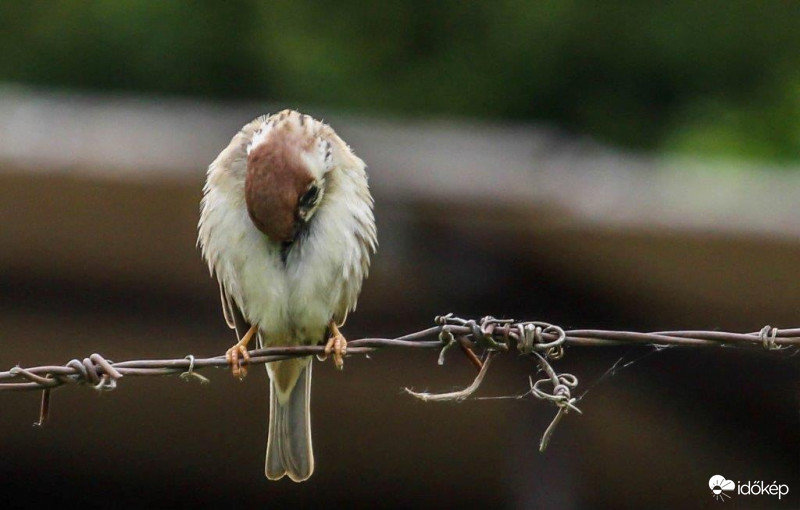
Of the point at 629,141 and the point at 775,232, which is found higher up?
the point at 629,141

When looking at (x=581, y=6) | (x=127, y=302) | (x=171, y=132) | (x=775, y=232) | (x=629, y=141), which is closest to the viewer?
(x=775, y=232)

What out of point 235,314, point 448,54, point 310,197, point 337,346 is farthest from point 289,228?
point 448,54

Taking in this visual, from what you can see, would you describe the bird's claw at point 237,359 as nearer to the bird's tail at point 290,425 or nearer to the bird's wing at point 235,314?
the bird's wing at point 235,314

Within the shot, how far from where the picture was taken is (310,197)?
3.88 m

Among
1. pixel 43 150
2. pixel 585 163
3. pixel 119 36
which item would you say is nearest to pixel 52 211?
pixel 43 150

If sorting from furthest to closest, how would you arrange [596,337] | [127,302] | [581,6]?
1. [581,6]
2. [127,302]
3. [596,337]

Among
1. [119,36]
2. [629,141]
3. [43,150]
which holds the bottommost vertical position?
[43,150]

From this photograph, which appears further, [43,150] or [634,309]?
[634,309]

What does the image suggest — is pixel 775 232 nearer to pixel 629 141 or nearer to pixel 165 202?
pixel 165 202

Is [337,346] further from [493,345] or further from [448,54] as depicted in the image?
[448,54]

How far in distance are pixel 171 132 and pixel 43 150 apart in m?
0.76

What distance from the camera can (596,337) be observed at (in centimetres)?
280

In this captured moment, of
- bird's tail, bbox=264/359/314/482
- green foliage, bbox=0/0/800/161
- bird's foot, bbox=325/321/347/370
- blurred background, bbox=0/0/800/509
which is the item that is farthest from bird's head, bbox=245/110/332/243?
green foliage, bbox=0/0/800/161

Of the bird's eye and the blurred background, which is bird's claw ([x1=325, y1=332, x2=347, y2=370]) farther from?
the blurred background
